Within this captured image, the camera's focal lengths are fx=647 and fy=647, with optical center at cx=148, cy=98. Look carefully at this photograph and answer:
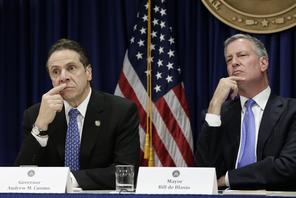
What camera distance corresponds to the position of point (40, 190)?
2.66m

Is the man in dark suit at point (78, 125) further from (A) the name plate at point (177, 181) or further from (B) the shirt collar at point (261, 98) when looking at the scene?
(A) the name plate at point (177, 181)

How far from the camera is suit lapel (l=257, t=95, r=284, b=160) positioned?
3639 mm

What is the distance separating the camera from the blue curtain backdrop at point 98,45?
523 cm

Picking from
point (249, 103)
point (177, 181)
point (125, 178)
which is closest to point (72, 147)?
point (125, 178)

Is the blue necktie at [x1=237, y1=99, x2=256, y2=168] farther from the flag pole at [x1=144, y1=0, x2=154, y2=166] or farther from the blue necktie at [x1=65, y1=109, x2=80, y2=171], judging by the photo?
the flag pole at [x1=144, y1=0, x2=154, y2=166]

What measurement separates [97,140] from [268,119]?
38.8 inches

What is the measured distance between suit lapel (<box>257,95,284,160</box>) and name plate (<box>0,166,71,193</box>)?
132 centimetres

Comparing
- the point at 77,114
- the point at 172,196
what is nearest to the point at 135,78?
the point at 77,114

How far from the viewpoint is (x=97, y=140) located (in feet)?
12.2

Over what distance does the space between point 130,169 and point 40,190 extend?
1.32 ft

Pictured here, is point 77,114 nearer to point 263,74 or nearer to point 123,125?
point 123,125

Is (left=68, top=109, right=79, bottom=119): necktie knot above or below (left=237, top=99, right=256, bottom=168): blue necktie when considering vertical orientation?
above

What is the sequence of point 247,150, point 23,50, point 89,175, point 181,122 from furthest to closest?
point 23,50 → point 181,122 → point 247,150 → point 89,175

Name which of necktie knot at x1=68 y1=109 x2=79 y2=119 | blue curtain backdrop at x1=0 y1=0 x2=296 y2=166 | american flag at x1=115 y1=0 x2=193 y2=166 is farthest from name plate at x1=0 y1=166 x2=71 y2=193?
blue curtain backdrop at x1=0 y1=0 x2=296 y2=166
